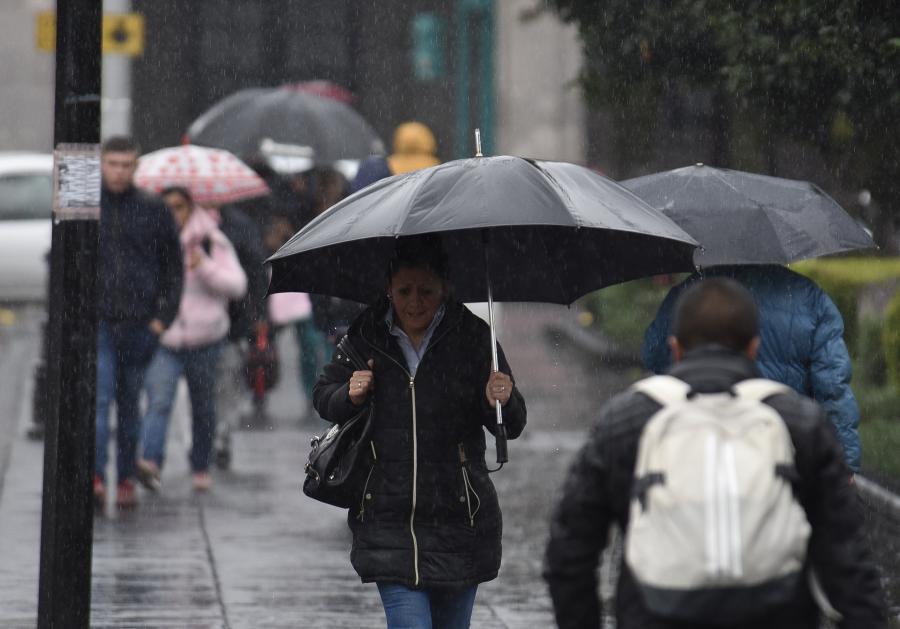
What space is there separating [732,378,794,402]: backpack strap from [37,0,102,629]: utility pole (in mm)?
3227

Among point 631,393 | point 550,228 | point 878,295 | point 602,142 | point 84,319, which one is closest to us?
point 631,393

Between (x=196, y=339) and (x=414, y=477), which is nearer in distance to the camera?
(x=414, y=477)

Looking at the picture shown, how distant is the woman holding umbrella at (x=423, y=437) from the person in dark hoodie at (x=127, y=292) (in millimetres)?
4769

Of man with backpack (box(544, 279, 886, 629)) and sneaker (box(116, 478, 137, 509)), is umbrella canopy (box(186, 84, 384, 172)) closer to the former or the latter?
sneaker (box(116, 478, 137, 509))

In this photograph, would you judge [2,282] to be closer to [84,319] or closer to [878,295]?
[878,295]

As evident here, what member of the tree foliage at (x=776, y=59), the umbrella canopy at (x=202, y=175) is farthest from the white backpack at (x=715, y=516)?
the umbrella canopy at (x=202, y=175)

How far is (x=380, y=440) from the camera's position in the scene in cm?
530

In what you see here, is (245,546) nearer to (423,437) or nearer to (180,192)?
(180,192)

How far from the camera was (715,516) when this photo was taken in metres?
3.46

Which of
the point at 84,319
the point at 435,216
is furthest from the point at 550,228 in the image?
the point at 84,319

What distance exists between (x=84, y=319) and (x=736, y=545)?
11.3 ft

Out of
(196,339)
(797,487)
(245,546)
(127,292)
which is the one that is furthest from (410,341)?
(196,339)

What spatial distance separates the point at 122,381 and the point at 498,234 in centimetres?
465

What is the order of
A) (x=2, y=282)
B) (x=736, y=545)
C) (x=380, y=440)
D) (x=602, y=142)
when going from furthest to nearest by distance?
(x=602, y=142) < (x=2, y=282) < (x=380, y=440) < (x=736, y=545)
